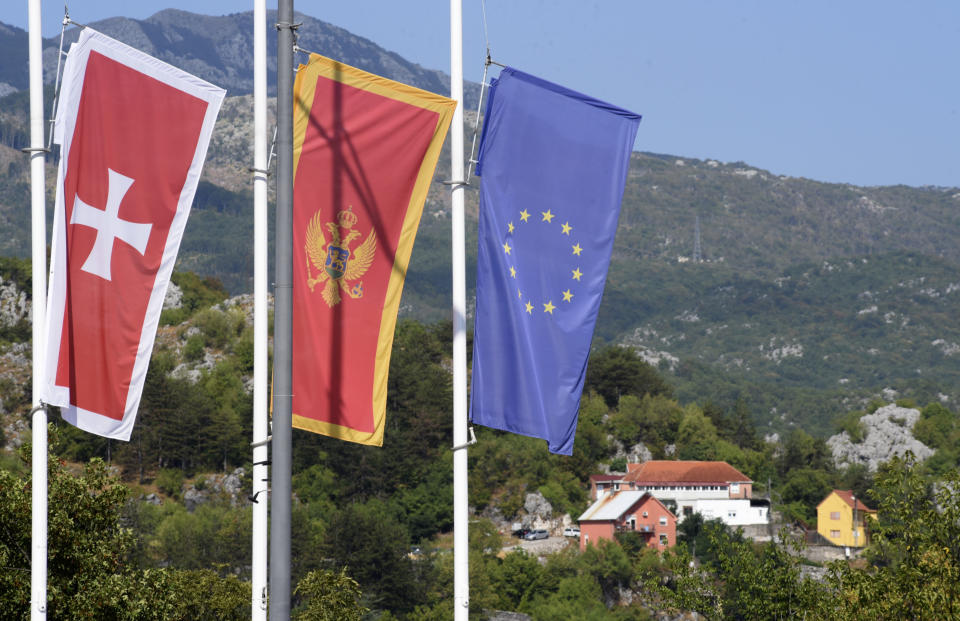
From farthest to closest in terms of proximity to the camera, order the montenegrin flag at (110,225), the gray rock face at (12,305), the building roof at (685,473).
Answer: the gray rock face at (12,305), the building roof at (685,473), the montenegrin flag at (110,225)

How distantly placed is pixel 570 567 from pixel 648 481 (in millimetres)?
24407

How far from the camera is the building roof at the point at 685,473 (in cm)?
12088

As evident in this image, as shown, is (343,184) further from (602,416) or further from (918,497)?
(602,416)

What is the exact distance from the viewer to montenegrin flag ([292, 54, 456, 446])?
13617 millimetres

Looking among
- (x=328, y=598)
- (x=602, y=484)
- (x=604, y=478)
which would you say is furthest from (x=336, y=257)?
(x=604, y=478)

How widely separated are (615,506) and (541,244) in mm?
96897

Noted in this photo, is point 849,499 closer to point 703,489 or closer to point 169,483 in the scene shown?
point 703,489

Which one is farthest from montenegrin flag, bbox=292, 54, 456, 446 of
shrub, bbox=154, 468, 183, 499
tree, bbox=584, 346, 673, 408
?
tree, bbox=584, 346, 673, 408

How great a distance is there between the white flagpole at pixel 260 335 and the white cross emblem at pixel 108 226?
132 centimetres

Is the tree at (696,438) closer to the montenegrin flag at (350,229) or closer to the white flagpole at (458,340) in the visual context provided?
the white flagpole at (458,340)

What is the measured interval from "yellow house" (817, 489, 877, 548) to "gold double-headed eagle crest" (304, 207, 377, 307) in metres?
112

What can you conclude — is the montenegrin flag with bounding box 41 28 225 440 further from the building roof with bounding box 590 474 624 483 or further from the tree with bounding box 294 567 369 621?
the building roof with bounding box 590 474 624 483

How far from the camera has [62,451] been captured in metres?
118

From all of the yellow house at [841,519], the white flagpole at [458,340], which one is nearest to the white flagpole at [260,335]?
the white flagpole at [458,340]
